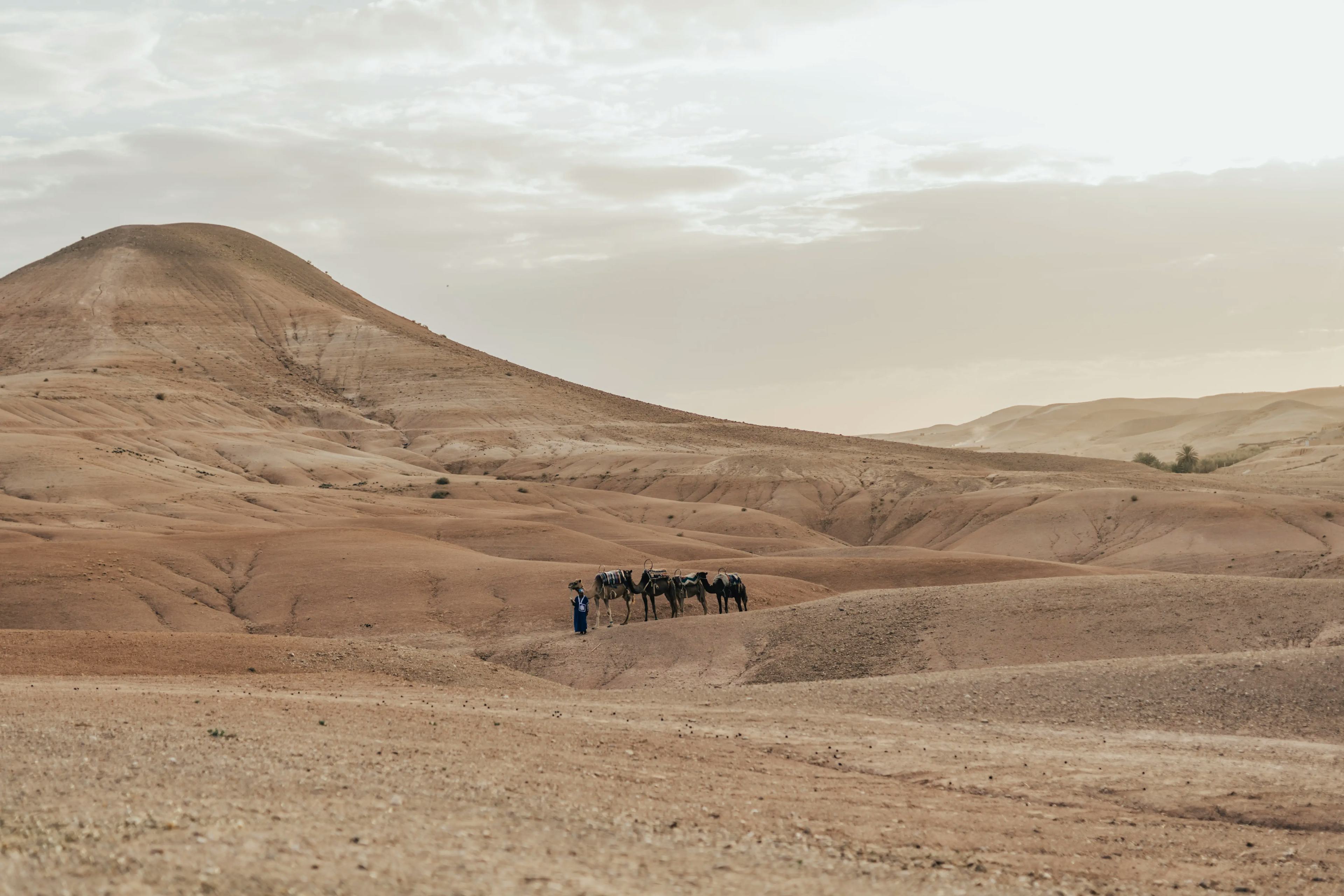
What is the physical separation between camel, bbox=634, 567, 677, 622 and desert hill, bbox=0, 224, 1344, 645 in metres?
2.44

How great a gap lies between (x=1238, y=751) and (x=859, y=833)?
7.59 meters

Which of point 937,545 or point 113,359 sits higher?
point 113,359

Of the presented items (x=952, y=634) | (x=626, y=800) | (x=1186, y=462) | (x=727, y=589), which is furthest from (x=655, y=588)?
(x=1186, y=462)

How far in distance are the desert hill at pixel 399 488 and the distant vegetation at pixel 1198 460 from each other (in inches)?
189

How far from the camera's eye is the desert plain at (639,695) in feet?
33.5

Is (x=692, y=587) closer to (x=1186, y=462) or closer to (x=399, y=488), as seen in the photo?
(x=399, y=488)

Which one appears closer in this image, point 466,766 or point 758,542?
point 466,766

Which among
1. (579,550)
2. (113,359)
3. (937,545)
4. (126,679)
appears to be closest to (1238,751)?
(126,679)

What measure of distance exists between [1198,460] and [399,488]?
85.6 m

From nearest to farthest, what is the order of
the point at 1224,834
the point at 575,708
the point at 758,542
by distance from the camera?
the point at 1224,834 → the point at 575,708 → the point at 758,542

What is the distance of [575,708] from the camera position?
A: 64.2ft

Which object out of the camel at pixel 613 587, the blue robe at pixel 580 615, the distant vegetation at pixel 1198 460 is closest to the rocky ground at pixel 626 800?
the blue robe at pixel 580 615

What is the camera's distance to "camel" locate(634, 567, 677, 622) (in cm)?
3070

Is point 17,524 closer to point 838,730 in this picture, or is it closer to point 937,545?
point 838,730
